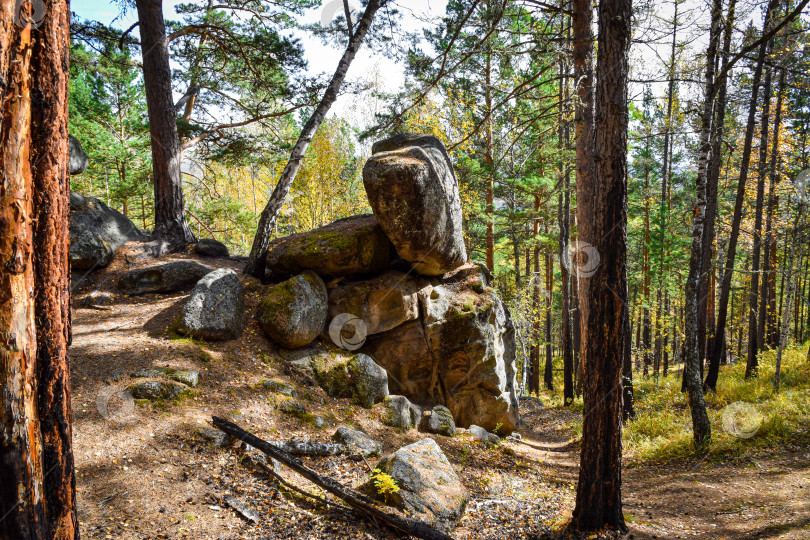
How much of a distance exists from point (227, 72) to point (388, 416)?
32.2 feet

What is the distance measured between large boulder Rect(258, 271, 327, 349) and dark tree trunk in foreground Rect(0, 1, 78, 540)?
462 centimetres

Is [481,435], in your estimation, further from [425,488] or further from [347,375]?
[425,488]

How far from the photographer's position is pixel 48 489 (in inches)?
89.4

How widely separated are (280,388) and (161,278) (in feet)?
11.7

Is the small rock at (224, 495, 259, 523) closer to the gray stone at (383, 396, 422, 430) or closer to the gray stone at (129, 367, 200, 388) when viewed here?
the gray stone at (129, 367, 200, 388)

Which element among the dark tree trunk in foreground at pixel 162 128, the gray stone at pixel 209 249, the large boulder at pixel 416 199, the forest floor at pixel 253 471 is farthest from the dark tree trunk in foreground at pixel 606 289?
the dark tree trunk in foreground at pixel 162 128

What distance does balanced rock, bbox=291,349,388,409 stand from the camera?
7.17m

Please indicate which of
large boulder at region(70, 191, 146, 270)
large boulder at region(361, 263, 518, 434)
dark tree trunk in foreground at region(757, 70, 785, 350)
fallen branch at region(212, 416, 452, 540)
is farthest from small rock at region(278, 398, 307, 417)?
dark tree trunk in foreground at region(757, 70, 785, 350)

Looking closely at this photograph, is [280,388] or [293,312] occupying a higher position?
[293,312]

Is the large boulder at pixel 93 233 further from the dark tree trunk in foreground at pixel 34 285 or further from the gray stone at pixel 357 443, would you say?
the dark tree trunk in foreground at pixel 34 285

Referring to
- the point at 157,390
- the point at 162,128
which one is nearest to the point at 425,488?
the point at 157,390

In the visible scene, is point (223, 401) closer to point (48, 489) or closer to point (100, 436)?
point (100, 436)

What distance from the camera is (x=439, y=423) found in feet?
25.7

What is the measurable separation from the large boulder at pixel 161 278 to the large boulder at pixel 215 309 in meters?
1.02
